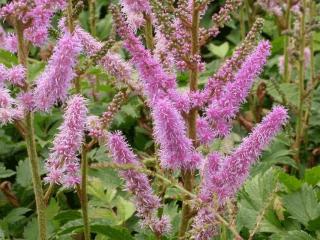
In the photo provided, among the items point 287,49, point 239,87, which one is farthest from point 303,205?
point 287,49

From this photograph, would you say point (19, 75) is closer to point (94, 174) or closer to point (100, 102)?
point (94, 174)

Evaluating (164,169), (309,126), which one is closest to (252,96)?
(309,126)

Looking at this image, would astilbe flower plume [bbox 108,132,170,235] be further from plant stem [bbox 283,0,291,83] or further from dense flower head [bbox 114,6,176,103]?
plant stem [bbox 283,0,291,83]

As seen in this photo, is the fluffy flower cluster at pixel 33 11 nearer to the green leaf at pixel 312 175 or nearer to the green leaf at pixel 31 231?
the green leaf at pixel 31 231

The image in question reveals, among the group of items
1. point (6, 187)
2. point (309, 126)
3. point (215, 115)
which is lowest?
point (6, 187)

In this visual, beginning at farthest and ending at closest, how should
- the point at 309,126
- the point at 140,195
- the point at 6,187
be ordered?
the point at 309,126
the point at 6,187
the point at 140,195

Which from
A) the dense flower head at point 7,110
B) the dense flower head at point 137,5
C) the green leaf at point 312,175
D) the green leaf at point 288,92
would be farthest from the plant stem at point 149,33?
the green leaf at point 288,92
